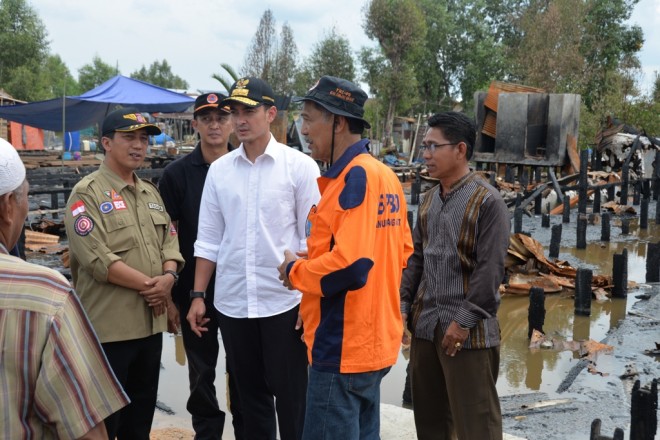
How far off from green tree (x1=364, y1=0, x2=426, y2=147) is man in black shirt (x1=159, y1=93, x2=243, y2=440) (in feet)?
116

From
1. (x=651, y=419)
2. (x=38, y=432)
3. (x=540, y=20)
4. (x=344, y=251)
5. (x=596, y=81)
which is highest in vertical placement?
(x=540, y=20)

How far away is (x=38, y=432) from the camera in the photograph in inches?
62.1

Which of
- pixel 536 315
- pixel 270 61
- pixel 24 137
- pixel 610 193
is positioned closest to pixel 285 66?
pixel 270 61

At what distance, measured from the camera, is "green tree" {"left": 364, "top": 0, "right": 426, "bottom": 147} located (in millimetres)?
38500

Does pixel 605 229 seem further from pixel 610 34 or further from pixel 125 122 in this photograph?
pixel 610 34

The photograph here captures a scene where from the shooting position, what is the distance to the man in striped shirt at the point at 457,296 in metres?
3.19

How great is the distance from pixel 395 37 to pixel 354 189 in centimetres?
3782

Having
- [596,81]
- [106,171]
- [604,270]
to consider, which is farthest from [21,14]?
[106,171]

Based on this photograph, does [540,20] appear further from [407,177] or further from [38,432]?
[38,432]

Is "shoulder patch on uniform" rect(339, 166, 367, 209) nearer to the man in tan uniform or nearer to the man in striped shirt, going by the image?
the man in striped shirt

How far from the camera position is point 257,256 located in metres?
3.61

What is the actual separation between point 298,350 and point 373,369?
918 mm

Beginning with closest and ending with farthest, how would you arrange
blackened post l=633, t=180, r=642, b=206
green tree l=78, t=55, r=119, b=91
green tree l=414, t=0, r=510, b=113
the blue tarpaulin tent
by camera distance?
the blue tarpaulin tent, blackened post l=633, t=180, r=642, b=206, green tree l=414, t=0, r=510, b=113, green tree l=78, t=55, r=119, b=91

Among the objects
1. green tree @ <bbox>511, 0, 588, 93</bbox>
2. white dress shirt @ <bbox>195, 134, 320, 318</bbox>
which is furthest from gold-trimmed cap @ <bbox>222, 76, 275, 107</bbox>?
green tree @ <bbox>511, 0, 588, 93</bbox>
